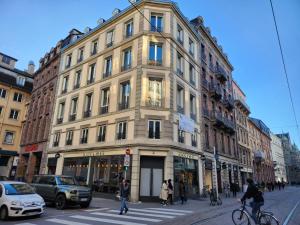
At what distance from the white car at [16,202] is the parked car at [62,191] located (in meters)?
2.41

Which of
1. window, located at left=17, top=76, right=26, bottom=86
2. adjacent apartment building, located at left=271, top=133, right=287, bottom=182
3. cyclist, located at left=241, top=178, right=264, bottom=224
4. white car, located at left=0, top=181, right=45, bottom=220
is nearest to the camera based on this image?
cyclist, located at left=241, top=178, right=264, bottom=224

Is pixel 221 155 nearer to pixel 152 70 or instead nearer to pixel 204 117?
pixel 204 117

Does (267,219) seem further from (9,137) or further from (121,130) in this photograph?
(9,137)

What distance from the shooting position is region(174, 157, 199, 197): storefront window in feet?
60.2

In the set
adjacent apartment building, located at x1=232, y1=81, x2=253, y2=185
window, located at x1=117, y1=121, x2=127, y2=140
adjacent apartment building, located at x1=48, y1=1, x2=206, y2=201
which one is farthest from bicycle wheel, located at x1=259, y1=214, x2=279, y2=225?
adjacent apartment building, located at x1=232, y1=81, x2=253, y2=185

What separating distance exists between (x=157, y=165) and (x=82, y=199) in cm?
679

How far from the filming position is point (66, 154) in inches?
930

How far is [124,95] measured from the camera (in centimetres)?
2038

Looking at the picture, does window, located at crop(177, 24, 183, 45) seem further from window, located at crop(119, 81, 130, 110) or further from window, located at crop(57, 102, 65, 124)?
window, located at crop(57, 102, 65, 124)

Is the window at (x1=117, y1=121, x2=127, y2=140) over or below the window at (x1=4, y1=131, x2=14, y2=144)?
below

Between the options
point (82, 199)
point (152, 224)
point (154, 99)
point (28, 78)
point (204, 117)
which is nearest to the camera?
point (152, 224)

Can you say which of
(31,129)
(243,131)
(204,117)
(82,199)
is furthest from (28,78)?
(243,131)

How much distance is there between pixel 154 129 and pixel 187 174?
518cm

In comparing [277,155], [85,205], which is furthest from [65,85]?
[277,155]
